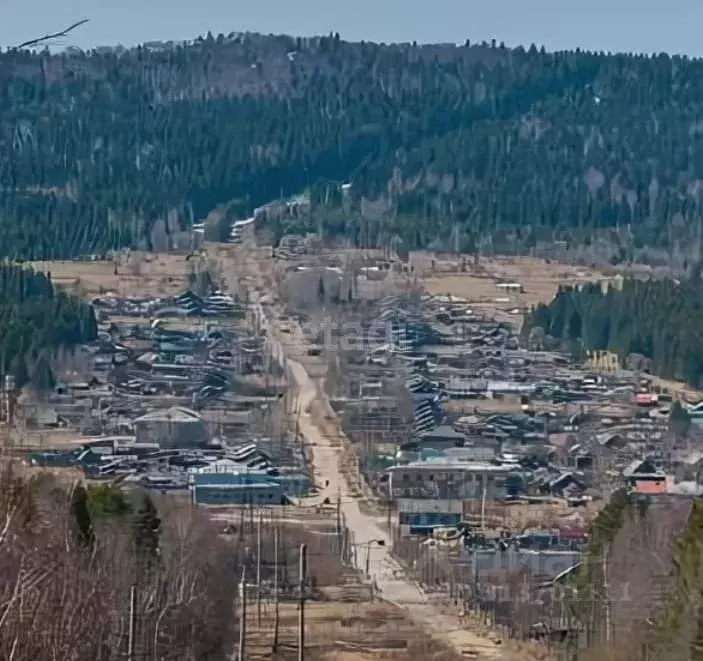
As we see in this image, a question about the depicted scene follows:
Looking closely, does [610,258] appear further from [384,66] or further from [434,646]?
[434,646]

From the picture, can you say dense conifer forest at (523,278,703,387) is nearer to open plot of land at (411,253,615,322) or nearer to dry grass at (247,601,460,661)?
open plot of land at (411,253,615,322)

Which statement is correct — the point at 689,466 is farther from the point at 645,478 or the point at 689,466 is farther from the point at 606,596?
the point at 606,596

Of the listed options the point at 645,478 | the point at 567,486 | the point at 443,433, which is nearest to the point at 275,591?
the point at 645,478

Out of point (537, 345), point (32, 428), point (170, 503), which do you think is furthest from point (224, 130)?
point (170, 503)

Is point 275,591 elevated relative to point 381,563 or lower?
elevated

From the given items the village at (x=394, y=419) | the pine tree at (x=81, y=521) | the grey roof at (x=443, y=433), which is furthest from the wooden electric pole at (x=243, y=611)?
the grey roof at (x=443, y=433)

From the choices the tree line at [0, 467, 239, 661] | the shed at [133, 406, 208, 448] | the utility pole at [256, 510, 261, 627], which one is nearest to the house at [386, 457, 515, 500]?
the shed at [133, 406, 208, 448]

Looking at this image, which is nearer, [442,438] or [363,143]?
[442,438]
